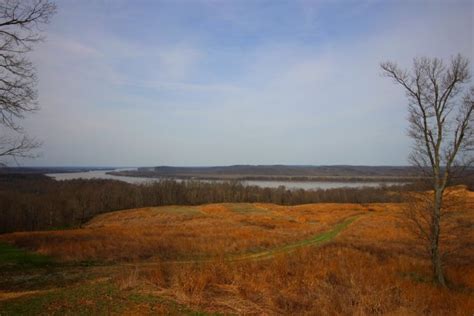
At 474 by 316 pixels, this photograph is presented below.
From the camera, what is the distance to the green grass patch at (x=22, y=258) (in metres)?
16.1

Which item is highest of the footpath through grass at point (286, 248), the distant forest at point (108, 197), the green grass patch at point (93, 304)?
the green grass patch at point (93, 304)

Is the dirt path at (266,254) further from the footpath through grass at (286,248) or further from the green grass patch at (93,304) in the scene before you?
the green grass patch at (93,304)

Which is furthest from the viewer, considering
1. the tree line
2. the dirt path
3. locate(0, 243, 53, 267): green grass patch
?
the tree line

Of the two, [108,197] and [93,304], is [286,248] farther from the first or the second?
[108,197]

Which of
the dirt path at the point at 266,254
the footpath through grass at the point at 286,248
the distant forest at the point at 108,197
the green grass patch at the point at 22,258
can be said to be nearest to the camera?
the green grass patch at the point at 22,258

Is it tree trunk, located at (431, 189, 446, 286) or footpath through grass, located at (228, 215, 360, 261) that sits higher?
tree trunk, located at (431, 189, 446, 286)

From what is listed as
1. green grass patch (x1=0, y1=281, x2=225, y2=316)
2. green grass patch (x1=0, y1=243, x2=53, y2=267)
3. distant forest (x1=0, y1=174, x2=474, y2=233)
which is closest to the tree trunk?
green grass patch (x1=0, y1=281, x2=225, y2=316)

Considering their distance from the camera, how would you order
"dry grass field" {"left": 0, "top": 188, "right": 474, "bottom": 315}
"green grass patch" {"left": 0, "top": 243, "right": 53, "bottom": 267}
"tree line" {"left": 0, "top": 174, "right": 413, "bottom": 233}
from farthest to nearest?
"tree line" {"left": 0, "top": 174, "right": 413, "bottom": 233} < "green grass patch" {"left": 0, "top": 243, "right": 53, "bottom": 267} < "dry grass field" {"left": 0, "top": 188, "right": 474, "bottom": 315}

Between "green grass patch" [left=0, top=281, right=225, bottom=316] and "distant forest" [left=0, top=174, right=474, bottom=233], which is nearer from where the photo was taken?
"green grass patch" [left=0, top=281, right=225, bottom=316]

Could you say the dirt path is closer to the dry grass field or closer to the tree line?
the dry grass field

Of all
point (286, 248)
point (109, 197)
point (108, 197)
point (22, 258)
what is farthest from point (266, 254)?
point (108, 197)

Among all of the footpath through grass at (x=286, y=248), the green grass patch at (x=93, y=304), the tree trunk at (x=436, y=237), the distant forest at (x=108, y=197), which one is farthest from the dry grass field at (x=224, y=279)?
the distant forest at (x=108, y=197)

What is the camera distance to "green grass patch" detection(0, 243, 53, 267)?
1609 cm

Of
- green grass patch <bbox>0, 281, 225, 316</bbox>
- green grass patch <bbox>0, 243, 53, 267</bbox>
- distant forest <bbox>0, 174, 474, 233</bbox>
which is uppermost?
green grass patch <bbox>0, 281, 225, 316</bbox>
